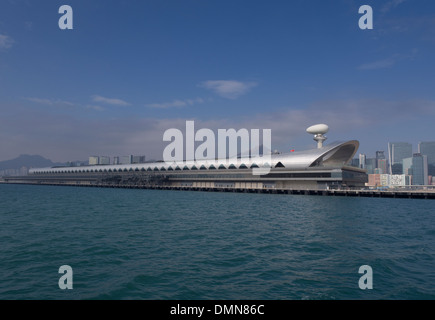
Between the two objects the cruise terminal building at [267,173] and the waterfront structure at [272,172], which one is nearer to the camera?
the waterfront structure at [272,172]

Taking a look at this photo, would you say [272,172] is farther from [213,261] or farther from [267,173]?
[213,261]

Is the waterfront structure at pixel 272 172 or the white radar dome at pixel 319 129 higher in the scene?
the white radar dome at pixel 319 129

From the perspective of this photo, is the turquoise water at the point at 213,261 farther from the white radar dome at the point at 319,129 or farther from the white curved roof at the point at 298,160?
the white radar dome at the point at 319,129

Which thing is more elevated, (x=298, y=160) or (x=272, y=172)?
(x=298, y=160)

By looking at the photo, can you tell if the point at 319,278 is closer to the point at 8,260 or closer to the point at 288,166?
the point at 8,260

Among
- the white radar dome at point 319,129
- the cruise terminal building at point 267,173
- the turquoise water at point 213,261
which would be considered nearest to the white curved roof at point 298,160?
the cruise terminal building at point 267,173

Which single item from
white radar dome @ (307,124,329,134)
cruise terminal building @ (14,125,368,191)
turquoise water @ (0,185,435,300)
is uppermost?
white radar dome @ (307,124,329,134)

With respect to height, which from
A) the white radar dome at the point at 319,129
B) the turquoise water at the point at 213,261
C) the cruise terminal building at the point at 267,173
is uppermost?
the white radar dome at the point at 319,129

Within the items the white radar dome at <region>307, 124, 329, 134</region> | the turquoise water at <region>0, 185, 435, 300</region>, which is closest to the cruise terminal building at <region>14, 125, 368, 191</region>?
the white radar dome at <region>307, 124, 329, 134</region>

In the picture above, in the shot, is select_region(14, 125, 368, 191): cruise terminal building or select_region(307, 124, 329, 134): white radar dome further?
select_region(307, 124, 329, 134): white radar dome

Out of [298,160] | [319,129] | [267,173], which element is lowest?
[267,173]

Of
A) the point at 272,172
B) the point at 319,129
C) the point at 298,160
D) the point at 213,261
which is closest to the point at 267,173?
the point at 272,172

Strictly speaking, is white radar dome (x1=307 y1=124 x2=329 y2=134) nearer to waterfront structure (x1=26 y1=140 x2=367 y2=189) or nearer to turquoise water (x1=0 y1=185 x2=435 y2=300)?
waterfront structure (x1=26 y1=140 x2=367 y2=189)
